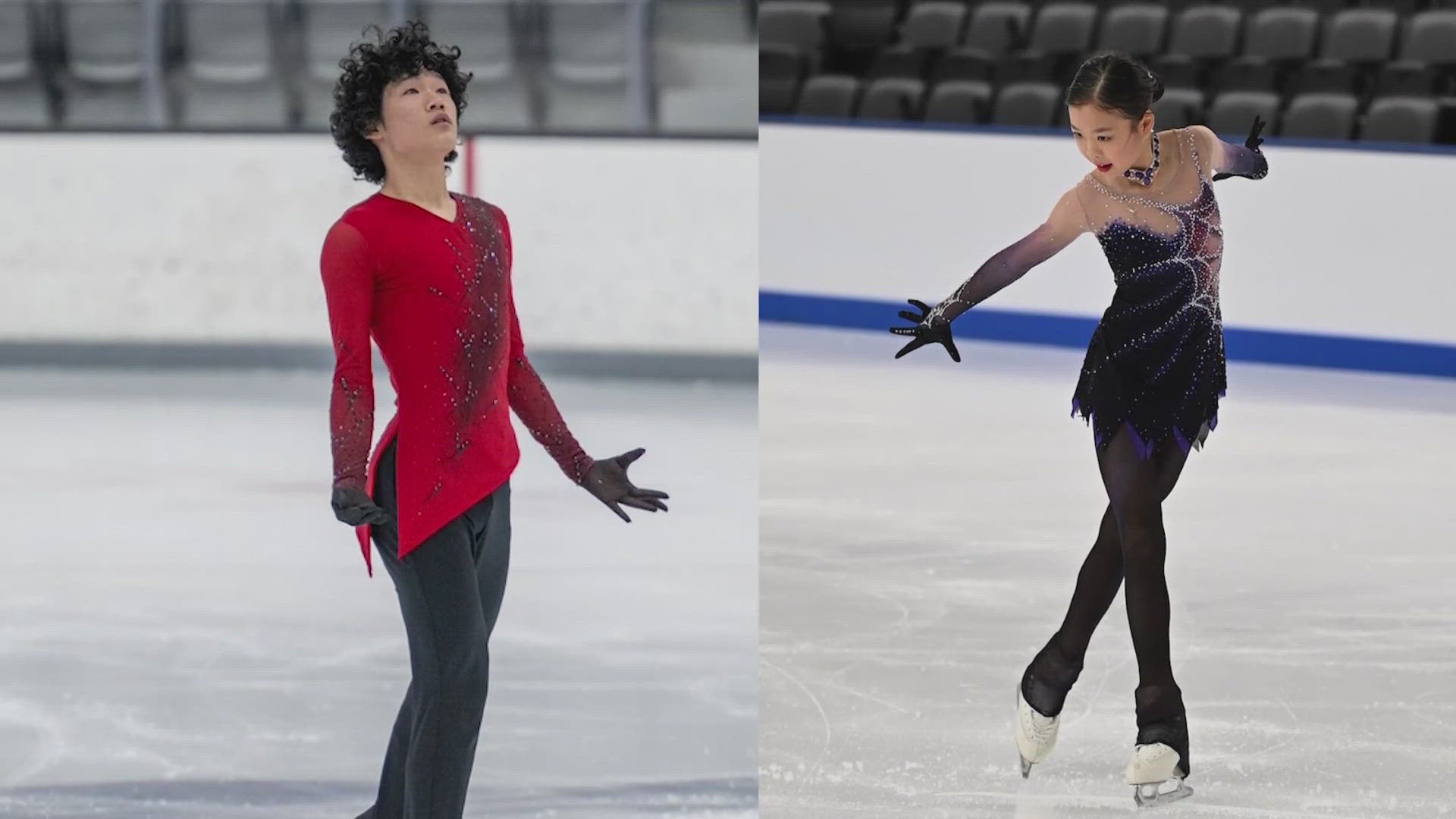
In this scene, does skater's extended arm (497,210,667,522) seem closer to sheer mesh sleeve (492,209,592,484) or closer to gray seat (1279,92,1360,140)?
sheer mesh sleeve (492,209,592,484)

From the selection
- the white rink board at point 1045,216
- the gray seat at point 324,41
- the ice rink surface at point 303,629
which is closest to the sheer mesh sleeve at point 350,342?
the ice rink surface at point 303,629

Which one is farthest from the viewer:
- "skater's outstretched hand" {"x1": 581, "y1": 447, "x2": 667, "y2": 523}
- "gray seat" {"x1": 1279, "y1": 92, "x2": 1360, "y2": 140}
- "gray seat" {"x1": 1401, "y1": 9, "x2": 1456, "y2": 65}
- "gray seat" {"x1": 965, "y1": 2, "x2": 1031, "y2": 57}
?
"gray seat" {"x1": 965, "y1": 2, "x2": 1031, "y2": 57}

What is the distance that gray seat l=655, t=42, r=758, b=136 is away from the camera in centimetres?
898

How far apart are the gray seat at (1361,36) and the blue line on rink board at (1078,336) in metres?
1.83

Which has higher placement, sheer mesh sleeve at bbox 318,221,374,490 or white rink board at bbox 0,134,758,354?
sheer mesh sleeve at bbox 318,221,374,490

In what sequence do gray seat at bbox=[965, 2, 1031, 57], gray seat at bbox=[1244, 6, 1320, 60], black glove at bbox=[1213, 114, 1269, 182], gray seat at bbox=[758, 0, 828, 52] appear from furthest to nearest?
1. gray seat at bbox=[758, 0, 828, 52]
2. gray seat at bbox=[965, 2, 1031, 57]
3. gray seat at bbox=[1244, 6, 1320, 60]
4. black glove at bbox=[1213, 114, 1269, 182]

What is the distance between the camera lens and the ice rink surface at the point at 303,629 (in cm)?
379

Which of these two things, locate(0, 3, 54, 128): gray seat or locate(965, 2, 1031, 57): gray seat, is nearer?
locate(0, 3, 54, 128): gray seat

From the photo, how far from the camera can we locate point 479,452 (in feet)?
8.86

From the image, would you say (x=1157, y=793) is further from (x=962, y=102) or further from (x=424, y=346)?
(x=962, y=102)

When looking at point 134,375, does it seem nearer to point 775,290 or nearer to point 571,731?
point 775,290

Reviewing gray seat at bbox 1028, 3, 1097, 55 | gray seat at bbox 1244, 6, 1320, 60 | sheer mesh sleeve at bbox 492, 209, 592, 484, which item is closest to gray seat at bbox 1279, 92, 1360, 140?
gray seat at bbox 1244, 6, 1320, 60

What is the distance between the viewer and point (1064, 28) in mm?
11070

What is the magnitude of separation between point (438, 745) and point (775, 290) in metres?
8.04
